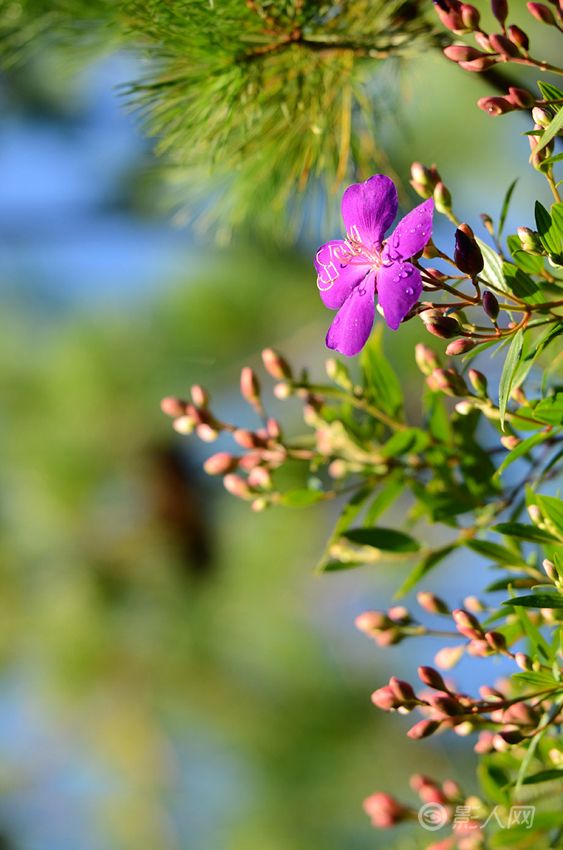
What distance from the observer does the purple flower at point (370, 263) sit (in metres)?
0.46

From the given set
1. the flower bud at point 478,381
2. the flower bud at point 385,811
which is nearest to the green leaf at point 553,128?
the flower bud at point 478,381

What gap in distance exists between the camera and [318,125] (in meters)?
0.79

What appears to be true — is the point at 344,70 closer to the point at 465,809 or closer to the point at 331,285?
the point at 331,285

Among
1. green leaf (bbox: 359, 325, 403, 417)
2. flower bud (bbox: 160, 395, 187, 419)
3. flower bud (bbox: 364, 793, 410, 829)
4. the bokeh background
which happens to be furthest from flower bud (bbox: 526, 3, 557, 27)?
the bokeh background

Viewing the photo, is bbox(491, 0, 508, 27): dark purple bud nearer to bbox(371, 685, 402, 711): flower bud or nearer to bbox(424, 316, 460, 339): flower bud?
bbox(424, 316, 460, 339): flower bud

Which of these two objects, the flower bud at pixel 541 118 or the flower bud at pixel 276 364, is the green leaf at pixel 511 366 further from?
the flower bud at pixel 276 364

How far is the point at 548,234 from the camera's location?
49cm

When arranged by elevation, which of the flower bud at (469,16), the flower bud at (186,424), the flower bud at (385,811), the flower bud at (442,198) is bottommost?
the flower bud at (385,811)

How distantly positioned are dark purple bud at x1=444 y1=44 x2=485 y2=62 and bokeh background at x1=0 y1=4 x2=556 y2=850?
2.38m

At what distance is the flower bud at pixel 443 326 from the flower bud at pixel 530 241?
0.05 meters

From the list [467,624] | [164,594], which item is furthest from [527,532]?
[164,594]

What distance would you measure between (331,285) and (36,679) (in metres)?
2.99

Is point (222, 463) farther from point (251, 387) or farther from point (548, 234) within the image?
point (548, 234)

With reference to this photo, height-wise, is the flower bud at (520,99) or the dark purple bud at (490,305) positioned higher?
the flower bud at (520,99)
